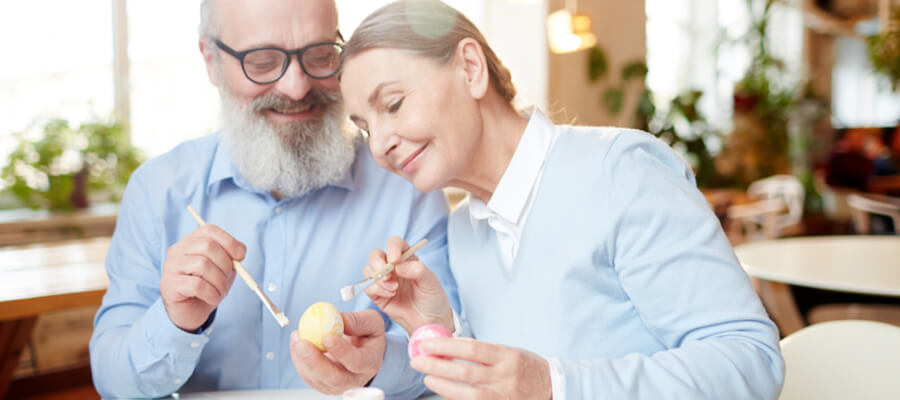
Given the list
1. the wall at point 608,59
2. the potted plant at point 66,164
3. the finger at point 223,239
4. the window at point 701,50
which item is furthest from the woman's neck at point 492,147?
the window at point 701,50

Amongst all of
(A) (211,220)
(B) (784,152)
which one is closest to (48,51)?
(A) (211,220)

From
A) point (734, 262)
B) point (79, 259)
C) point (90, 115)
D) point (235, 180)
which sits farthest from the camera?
point (90, 115)

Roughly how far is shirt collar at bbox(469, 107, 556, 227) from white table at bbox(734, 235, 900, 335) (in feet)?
4.26

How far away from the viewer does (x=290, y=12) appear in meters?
1.22

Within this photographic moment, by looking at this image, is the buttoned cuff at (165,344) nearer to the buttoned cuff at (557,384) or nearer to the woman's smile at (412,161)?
the woman's smile at (412,161)

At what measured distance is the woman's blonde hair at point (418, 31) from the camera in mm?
989

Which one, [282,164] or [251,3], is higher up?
[251,3]

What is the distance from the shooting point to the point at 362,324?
108cm

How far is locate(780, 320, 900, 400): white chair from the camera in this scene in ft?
3.70

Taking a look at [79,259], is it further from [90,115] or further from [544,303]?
[544,303]

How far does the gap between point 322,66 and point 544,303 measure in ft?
1.99

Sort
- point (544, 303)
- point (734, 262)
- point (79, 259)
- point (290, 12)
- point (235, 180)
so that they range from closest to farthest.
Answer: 1. point (734, 262)
2. point (544, 303)
3. point (290, 12)
4. point (235, 180)
5. point (79, 259)

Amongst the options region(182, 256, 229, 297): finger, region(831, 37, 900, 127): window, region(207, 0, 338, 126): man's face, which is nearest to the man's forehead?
region(207, 0, 338, 126): man's face

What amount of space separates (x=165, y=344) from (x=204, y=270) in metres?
0.18
